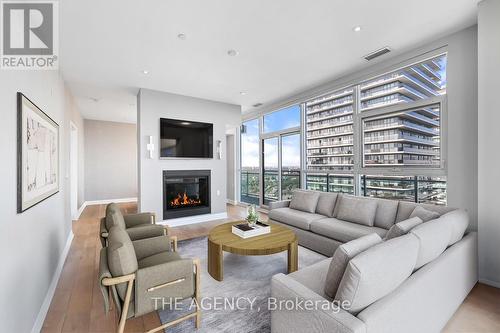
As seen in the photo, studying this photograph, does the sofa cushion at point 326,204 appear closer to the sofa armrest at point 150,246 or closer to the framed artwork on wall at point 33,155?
the sofa armrest at point 150,246

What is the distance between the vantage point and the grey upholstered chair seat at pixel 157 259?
2.04 metres

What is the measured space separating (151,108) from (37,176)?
2.87m

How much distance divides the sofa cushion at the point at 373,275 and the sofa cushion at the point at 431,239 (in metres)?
0.29

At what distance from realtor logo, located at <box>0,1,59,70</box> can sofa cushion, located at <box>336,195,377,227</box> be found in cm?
383

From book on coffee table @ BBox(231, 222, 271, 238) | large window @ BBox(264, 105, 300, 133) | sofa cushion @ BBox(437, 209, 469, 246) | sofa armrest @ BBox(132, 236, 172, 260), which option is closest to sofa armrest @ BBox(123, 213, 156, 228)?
sofa armrest @ BBox(132, 236, 172, 260)

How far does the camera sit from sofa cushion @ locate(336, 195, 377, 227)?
311 cm

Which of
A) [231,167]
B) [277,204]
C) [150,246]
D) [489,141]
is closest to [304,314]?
[150,246]

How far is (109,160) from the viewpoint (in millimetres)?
7555

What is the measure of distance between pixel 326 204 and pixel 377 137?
1427mm

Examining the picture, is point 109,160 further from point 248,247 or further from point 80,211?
point 248,247

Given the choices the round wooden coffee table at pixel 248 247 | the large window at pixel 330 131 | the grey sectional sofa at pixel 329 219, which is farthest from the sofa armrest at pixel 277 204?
the round wooden coffee table at pixel 248 247

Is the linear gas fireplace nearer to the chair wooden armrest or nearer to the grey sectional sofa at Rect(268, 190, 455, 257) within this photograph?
the grey sectional sofa at Rect(268, 190, 455, 257)

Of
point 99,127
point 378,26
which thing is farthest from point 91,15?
point 99,127

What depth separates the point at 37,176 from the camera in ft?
6.73
